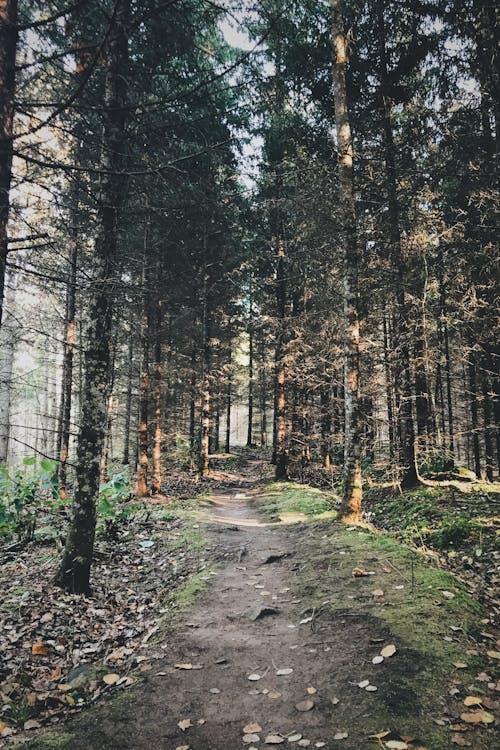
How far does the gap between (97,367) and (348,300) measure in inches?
216

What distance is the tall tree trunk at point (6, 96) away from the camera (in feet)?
13.8

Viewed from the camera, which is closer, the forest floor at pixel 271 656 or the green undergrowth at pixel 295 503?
the forest floor at pixel 271 656

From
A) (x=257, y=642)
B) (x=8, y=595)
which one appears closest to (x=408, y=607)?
(x=257, y=642)

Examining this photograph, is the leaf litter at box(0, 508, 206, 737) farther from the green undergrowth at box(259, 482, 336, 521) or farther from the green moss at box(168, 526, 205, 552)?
the green undergrowth at box(259, 482, 336, 521)

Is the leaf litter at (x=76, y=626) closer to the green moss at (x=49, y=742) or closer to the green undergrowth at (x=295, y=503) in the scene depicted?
the green moss at (x=49, y=742)

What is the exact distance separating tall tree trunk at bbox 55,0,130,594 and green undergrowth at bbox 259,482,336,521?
5.70 meters

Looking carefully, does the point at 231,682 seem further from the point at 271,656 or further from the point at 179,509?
the point at 179,509

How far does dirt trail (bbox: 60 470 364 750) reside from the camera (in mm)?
3398

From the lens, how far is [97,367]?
6.57 metres

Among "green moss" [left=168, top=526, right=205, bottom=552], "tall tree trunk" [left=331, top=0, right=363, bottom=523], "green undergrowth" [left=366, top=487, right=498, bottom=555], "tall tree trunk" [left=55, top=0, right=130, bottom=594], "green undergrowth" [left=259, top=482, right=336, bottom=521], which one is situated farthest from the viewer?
"green undergrowth" [left=259, top=482, right=336, bottom=521]

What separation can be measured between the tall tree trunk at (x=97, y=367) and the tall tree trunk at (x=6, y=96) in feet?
6.73

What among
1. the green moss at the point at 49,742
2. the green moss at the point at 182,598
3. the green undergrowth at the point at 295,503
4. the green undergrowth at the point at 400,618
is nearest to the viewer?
the green moss at the point at 49,742

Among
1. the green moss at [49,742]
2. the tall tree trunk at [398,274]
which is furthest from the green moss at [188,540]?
the tall tree trunk at [398,274]

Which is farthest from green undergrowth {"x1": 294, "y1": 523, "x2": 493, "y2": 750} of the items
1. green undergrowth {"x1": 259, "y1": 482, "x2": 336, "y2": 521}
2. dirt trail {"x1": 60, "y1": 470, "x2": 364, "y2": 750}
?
green undergrowth {"x1": 259, "y1": 482, "x2": 336, "y2": 521}
